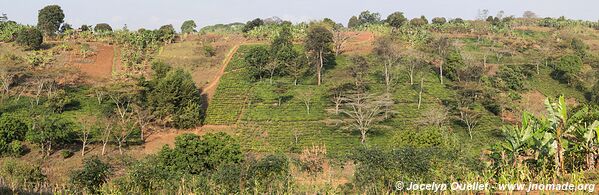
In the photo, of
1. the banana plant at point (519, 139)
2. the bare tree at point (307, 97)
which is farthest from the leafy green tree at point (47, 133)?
the banana plant at point (519, 139)

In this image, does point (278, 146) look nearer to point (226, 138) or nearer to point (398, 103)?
point (226, 138)

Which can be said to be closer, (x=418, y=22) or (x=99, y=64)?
(x=99, y=64)

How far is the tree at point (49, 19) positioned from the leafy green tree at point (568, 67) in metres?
58.2

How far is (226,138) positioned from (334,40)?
101ft

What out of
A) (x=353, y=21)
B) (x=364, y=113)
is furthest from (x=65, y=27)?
(x=353, y=21)

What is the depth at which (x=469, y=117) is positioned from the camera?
35969mm

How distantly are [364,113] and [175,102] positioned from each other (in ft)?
48.4

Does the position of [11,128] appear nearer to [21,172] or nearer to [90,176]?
[21,172]

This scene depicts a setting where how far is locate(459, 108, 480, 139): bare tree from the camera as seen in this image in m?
35.6

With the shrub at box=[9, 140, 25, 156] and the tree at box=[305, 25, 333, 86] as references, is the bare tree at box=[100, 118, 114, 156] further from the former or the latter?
the tree at box=[305, 25, 333, 86]

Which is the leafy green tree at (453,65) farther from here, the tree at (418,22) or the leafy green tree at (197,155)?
the leafy green tree at (197,155)

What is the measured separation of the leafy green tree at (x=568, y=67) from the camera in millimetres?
48572

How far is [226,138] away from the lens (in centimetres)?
2472

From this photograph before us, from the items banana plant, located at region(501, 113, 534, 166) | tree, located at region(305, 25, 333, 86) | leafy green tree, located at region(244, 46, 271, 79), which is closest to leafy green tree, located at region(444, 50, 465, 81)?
tree, located at region(305, 25, 333, 86)
